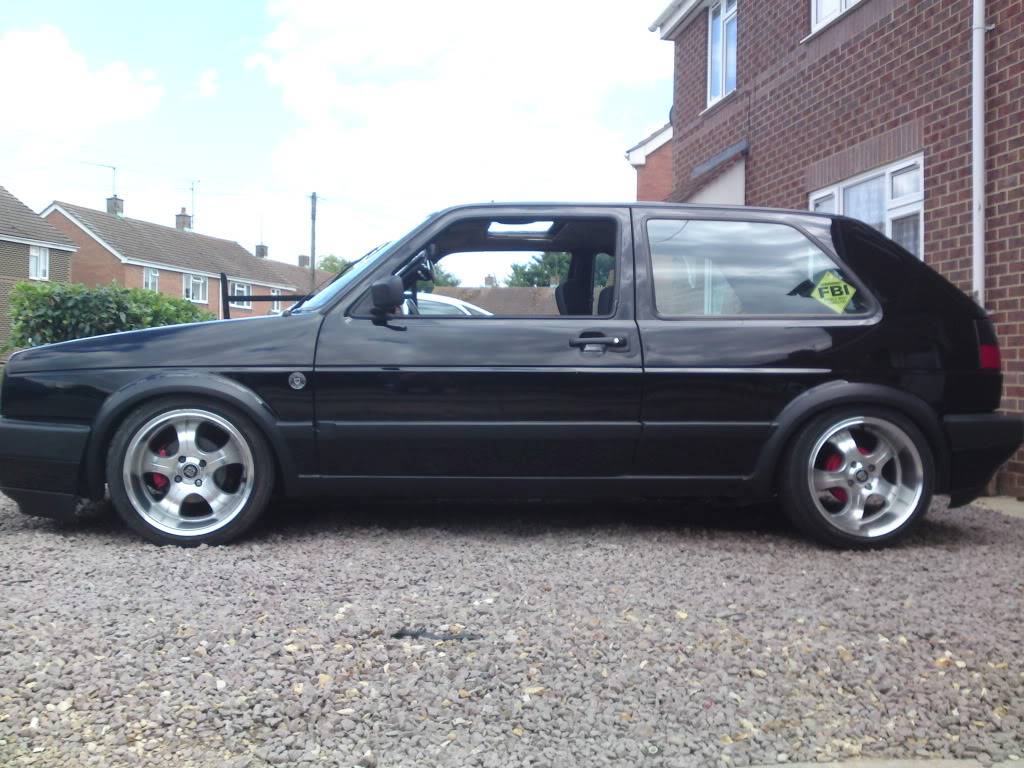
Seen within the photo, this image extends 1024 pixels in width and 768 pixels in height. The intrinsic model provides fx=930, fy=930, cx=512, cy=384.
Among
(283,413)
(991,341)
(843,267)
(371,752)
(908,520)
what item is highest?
(843,267)

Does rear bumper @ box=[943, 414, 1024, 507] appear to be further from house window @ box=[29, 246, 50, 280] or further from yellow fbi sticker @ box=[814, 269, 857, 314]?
house window @ box=[29, 246, 50, 280]

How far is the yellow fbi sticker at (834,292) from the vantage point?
178 inches

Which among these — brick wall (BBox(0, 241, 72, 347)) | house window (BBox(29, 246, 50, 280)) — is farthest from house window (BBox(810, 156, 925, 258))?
house window (BBox(29, 246, 50, 280))

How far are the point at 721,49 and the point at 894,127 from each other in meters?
5.05

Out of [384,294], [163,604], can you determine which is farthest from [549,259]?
[163,604]

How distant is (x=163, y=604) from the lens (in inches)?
133

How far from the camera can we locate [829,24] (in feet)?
28.9

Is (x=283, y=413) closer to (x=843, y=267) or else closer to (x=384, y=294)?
(x=384, y=294)

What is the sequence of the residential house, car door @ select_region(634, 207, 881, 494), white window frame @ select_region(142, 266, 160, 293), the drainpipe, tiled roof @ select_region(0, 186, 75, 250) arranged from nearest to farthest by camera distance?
car door @ select_region(634, 207, 881, 494) → the drainpipe → the residential house → tiled roof @ select_region(0, 186, 75, 250) → white window frame @ select_region(142, 266, 160, 293)

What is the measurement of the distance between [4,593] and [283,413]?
1336 mm

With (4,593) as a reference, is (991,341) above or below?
above

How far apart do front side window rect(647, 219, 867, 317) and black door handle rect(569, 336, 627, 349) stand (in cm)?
29

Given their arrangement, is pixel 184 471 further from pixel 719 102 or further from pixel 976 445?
pixel 719 102

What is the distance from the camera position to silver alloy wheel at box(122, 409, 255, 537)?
4.27 meters
